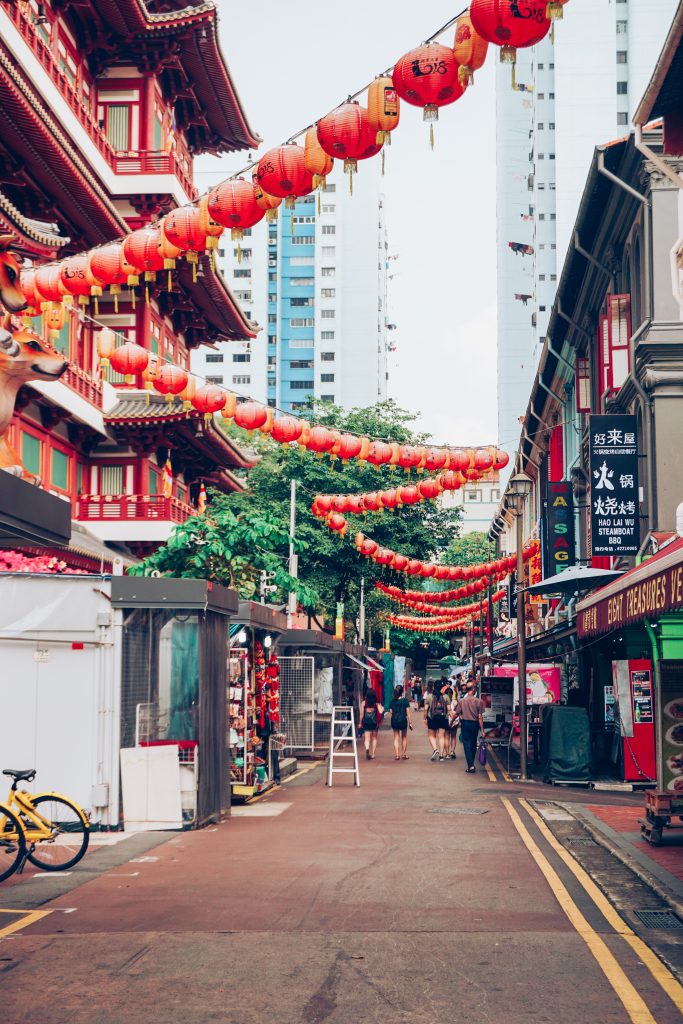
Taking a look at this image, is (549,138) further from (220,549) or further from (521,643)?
(220,549)

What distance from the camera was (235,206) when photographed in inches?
469

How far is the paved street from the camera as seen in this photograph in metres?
7.41

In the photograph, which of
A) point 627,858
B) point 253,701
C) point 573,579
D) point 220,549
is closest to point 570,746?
point 573,579

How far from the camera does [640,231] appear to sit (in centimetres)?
2403

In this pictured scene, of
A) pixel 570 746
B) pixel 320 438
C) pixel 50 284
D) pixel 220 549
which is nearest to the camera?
pixel 50 284

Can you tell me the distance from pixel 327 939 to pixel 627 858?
546 cm

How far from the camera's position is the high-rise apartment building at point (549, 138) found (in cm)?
7362

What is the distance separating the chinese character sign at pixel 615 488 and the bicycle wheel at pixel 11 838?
1344 cm

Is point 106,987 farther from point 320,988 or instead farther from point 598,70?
point 598,70

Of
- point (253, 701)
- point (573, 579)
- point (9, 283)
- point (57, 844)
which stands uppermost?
point (9, 283)

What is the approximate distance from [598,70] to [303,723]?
59752 millimetres

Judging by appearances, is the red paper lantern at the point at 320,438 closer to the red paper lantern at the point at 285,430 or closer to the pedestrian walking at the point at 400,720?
the red paper lantern at the point at 285,430

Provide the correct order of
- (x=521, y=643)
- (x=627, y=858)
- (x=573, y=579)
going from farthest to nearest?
(x=521, y=643), (x=573, y=579), (x=627, y=858)

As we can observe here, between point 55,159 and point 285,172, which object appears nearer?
point 285,172
